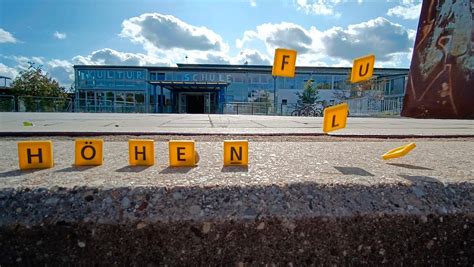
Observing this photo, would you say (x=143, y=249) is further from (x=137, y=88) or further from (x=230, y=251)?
(x=137, y=88)

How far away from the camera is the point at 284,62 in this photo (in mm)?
1991

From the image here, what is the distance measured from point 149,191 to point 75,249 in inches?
12.7

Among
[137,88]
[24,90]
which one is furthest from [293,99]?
[24,90]

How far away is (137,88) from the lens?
35875 millimetres

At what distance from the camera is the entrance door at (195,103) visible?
119 feet

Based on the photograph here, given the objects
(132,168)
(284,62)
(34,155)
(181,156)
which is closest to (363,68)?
(284,62)

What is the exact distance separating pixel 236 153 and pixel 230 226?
64 cm

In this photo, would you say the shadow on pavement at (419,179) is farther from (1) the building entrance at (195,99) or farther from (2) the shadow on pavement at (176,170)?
(1) the building entrance at (195,99)

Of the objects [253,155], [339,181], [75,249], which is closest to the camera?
[75,249]

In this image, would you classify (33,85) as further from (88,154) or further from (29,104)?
(88,154)

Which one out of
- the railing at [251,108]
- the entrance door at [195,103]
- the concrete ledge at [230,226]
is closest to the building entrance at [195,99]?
the entrance door at [195,103]

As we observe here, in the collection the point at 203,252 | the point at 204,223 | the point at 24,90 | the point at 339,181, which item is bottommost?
the point at 203,252

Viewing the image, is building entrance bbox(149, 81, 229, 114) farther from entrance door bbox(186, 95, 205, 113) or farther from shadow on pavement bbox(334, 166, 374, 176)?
shadow on pavement bbox(334, 166, 374, 176)

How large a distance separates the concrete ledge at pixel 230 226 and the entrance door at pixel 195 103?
35.4 meters
